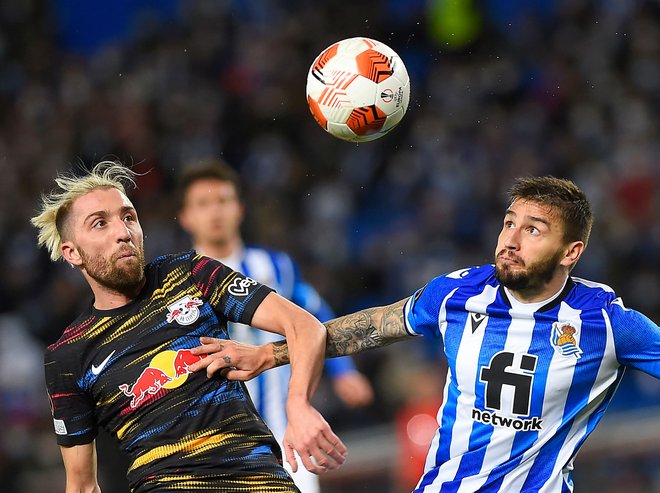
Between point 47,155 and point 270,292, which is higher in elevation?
point 47,155

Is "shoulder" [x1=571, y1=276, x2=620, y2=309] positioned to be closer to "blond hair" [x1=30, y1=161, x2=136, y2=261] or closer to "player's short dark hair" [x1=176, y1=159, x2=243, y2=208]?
"blond hair" [x1=30, y1=161, x2=136, y2=261]

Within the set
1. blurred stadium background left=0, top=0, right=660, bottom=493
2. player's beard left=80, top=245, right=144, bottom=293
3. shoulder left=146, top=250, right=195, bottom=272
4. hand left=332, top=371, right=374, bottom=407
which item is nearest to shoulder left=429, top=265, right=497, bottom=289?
shoulder left=146, top=250, right=195, bottom=272

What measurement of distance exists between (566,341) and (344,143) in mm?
7738

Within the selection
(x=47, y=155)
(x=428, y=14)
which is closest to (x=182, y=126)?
(x=47, y=155)

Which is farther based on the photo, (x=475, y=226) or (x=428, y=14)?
(x=428, y=14)

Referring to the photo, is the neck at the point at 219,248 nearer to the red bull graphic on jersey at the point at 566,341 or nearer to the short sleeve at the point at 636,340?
the red bull graphic on jersey at the point at 566,341

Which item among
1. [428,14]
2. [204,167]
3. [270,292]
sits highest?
[428,14]

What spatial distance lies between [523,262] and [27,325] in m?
7.53

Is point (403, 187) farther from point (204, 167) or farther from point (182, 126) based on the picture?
point (204, 167)

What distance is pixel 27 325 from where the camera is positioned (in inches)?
424

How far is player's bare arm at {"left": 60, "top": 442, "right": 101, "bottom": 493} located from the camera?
446 centimetres

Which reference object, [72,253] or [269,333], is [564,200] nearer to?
[72,253]

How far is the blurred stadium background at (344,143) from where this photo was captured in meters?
9.90

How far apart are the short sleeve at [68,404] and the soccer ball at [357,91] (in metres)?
1.79
